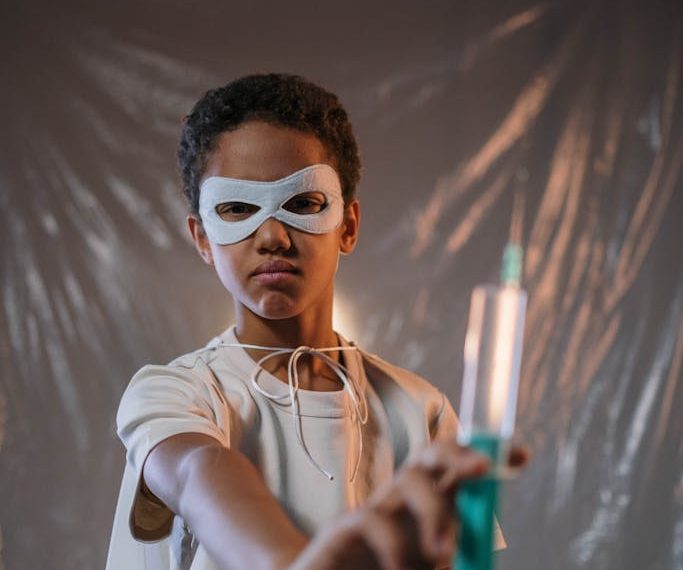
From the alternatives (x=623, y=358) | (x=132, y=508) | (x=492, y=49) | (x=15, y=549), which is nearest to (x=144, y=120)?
(x=492, y=49)

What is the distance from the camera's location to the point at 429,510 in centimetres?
66

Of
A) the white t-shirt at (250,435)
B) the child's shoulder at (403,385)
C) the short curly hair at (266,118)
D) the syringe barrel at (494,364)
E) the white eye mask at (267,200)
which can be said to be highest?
the short curly hair at (266,118)

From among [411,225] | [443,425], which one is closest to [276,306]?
[443,425]

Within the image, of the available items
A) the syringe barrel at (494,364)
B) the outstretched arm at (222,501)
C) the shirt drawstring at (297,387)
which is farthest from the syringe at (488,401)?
the shirt drawstring at (297,387)

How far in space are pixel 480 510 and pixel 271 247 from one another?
0.65 meters

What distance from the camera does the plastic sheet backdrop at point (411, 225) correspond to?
2258mm

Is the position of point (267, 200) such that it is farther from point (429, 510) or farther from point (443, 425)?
point (429, 510)

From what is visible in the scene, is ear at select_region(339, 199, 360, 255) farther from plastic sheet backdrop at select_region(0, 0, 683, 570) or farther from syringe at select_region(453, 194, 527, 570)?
plastic sheet backdrop at select_region(0, 0, 683, 570)

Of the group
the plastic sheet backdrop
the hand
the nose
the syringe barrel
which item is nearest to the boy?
the nose

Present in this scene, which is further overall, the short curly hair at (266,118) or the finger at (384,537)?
the short curly hair at (266,118)

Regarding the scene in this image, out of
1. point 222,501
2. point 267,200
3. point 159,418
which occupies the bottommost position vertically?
point 222,501

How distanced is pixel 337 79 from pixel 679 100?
0.77 meters

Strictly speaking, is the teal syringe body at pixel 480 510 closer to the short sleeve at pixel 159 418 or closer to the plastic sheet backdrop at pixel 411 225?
the short sleeve at pixel 159 418

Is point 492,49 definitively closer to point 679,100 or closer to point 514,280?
point 679,100
